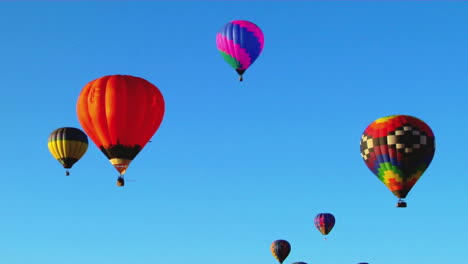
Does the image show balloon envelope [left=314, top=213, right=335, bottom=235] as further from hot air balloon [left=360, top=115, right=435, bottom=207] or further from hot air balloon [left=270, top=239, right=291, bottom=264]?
hot air balloon [left=360, top=115, right=435, bottom=207]

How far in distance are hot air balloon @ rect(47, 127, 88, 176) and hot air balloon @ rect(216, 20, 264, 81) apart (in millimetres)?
10947

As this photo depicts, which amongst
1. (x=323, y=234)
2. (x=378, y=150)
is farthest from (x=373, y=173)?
(x=323, y=234)

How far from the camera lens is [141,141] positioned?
50688 mm

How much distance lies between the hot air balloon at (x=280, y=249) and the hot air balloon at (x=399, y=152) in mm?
29757

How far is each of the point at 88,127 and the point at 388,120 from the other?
52.8 feet

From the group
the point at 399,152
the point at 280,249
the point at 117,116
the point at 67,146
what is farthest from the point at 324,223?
the point at 117,116

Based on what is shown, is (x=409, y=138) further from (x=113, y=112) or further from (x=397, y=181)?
(x=113, y=112)

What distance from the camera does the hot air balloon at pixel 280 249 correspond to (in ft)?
276

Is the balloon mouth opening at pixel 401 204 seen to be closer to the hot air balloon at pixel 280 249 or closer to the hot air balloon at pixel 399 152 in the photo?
the hot air balloon at pixel 399 152

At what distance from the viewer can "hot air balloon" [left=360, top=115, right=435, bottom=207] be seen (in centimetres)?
5431

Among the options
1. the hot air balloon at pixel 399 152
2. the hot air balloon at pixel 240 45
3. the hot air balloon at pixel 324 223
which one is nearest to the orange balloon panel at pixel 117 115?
the hot air balloon at pixel 399 152

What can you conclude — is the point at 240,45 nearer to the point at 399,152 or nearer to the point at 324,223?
the point at 399,152

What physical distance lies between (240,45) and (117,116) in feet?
57.0

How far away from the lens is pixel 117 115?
49.9 metres
